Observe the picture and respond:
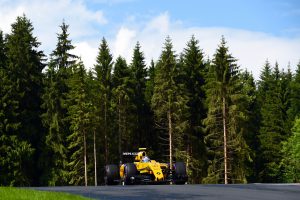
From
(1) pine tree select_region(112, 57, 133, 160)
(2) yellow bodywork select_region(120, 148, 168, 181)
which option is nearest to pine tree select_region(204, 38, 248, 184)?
(1) pine tree select_region(112, 57, 133, 160)

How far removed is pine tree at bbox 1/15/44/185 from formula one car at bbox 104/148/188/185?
23294 millimetres

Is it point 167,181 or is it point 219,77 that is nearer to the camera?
point 167,181

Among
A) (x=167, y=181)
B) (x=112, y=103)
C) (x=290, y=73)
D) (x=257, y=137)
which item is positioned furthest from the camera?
(x=290, y=73)

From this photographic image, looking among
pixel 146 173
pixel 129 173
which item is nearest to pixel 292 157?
pixel 146 173

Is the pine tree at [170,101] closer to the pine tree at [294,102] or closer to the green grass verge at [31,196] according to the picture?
the pine tree at [294,102]

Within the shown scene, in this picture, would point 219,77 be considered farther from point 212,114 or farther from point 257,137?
point 257,137

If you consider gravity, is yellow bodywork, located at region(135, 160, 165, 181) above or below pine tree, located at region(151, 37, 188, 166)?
below

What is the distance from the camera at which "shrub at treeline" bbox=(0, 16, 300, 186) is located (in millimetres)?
54281

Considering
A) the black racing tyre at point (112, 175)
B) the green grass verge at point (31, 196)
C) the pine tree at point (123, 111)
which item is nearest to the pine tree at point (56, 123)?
the pine tree at point (123, 111)

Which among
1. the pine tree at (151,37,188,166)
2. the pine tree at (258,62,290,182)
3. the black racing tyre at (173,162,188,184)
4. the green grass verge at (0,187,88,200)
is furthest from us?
the pine tree at (258,62,290,182)

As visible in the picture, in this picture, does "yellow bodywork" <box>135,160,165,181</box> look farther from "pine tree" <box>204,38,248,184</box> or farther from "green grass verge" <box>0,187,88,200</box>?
"pine tree" <box>204,38,248,184</box>

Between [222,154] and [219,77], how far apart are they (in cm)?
822

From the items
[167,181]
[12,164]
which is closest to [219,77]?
[12,164]

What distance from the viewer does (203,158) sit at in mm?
60625
